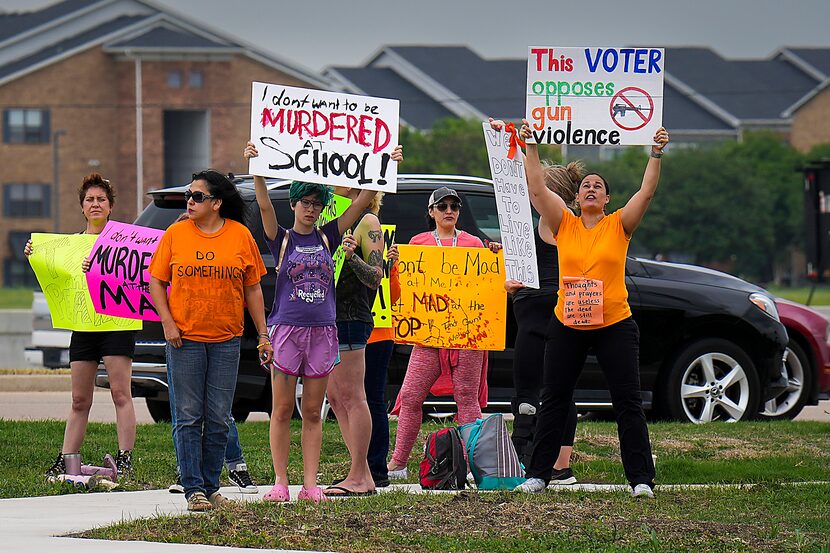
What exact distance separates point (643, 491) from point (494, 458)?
1.01 metres

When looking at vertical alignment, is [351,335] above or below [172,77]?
below

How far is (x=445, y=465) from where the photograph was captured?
8.98 meters

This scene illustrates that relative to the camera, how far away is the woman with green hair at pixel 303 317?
26.5 feet

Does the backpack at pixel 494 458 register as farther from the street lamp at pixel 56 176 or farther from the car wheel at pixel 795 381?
the street lamp at pixel 56 176

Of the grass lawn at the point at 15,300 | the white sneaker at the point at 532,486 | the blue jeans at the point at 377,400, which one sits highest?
the blue jeans at the point at 377,400

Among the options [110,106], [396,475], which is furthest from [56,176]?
[396,475]

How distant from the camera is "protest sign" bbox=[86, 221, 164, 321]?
30.8 ft

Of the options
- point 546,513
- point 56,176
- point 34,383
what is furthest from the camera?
point 56,176

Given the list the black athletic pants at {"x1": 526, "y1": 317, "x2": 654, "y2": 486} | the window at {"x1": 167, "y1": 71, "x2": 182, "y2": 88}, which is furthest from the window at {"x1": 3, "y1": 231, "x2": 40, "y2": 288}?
the black athletic pants at {"x1": 526, "y1": 317, "x2": 654, "y2": 486}

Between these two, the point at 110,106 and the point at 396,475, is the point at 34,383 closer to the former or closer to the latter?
the point at 396,475

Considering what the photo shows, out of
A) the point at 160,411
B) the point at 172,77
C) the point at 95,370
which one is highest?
the point at 172,77

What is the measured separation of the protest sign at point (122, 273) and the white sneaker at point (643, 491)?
10.5 feet

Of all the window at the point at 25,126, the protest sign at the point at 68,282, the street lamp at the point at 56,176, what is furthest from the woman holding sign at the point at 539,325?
the window at the point at 25,126

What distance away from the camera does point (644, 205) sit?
825cm
